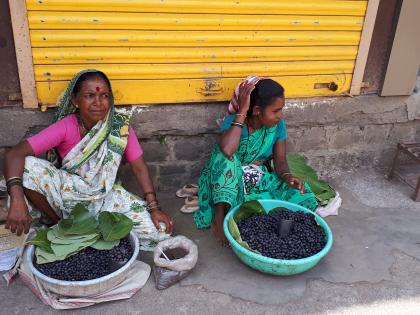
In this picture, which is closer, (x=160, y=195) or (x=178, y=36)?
(x=178, y=36)

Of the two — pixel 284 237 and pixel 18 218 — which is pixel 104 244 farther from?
pixel 284 237

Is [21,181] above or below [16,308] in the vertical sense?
above

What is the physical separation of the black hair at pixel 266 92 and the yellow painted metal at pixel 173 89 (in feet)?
1.29

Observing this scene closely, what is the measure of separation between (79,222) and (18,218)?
12.9 inches

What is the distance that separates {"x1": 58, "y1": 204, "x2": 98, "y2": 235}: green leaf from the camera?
7.72ft

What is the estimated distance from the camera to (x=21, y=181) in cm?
239

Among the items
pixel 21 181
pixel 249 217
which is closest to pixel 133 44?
pixel 21 181

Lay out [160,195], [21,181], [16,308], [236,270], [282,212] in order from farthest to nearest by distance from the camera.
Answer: [160,195] → [282,212] → [236,270] → [21,181] → [16,308]

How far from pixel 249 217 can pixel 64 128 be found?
1.28 meters

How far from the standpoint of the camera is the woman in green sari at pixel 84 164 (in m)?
2.45

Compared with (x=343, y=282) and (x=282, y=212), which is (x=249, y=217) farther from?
(x=343, y=282)

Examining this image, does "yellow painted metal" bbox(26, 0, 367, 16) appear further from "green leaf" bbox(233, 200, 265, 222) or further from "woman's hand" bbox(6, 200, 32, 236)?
"green leaf" bbox(233, 200, 265, 222)

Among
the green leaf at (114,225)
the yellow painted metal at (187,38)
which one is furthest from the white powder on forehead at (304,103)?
the green leaf at (114,225)

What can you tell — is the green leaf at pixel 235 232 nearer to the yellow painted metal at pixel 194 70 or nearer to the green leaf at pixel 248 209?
the green leaf at pixel 248 209
